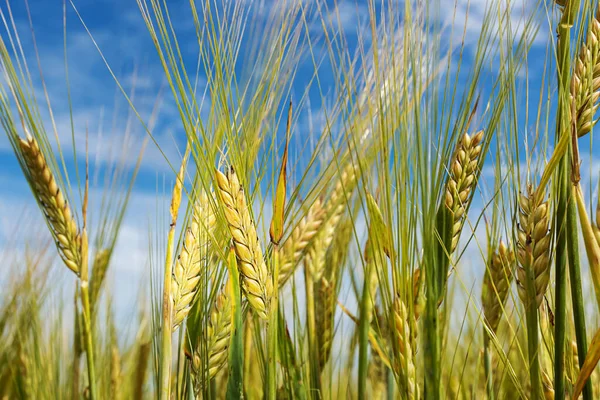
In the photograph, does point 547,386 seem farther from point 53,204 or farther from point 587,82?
point 53,204

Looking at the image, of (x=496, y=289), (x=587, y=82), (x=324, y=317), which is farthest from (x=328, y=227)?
(x=587, y=82)

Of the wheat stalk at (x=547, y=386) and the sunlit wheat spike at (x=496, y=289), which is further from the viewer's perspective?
the sunlit wheat spike at (x=496, y=289)

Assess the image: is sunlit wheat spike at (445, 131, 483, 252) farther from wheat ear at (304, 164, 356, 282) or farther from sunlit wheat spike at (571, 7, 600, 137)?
wheat ear at (304, 164, 356, 282)

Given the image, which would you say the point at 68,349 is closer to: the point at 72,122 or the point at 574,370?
the point at 72,122

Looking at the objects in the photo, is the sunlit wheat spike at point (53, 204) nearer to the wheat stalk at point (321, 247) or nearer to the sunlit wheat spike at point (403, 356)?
the wheat stalk at point (321, 247)

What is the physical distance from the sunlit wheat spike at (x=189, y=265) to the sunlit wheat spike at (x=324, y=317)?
1.53 ft

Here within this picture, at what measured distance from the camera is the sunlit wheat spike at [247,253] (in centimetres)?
99

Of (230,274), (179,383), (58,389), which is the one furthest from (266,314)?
(58,389)

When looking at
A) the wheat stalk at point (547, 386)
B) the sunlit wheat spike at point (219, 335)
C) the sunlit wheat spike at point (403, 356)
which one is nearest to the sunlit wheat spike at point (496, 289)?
the wheat stalk at point (547, 386)

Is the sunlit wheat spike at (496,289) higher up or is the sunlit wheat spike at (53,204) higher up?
the sunlit wheat spike at (53,204)

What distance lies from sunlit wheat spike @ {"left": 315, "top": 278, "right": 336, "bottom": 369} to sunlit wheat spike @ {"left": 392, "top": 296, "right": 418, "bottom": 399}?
1.76 feet

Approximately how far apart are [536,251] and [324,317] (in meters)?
0.70

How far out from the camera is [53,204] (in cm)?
139

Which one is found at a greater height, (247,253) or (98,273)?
(98,273)
